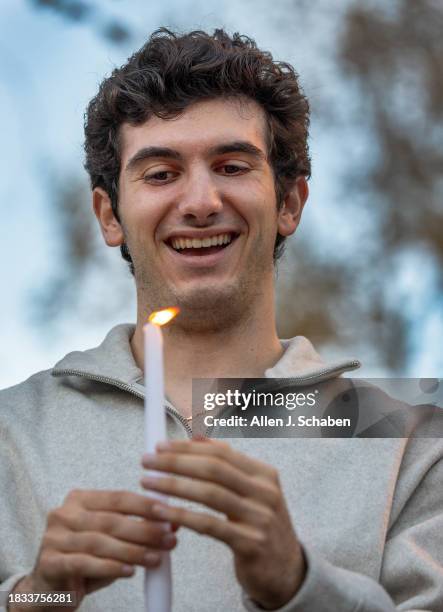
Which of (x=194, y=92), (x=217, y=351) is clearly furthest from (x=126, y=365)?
(x=194, y=92)

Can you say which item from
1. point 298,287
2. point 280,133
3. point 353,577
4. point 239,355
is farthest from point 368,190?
point 353,577

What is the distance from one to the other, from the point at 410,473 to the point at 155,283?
606 mm

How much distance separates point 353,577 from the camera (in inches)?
59.1

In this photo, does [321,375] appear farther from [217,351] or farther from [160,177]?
[160,177]

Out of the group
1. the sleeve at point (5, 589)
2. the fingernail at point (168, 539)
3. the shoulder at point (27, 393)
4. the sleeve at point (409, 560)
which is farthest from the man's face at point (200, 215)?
the fingernail at point (168, 539)

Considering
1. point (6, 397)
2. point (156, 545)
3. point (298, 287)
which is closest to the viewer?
point (156, 545)

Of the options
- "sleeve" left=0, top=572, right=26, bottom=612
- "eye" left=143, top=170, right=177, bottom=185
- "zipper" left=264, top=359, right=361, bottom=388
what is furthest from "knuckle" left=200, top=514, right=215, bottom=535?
"eye" left=143, top=170, right=177, bottom=185

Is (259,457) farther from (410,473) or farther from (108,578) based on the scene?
(108,578)

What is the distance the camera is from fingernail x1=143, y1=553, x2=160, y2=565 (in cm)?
122

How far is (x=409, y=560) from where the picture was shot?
5.95 feet

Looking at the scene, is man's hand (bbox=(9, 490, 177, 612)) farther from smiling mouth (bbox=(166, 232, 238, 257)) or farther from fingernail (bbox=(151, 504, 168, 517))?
smiling mouth (bbox=(166, 232, 238, 257))

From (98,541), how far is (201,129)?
3.45 ft

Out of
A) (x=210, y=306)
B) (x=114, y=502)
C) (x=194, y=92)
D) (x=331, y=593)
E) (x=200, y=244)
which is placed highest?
(x=194, y=92)

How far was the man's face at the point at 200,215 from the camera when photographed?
6.79ft
